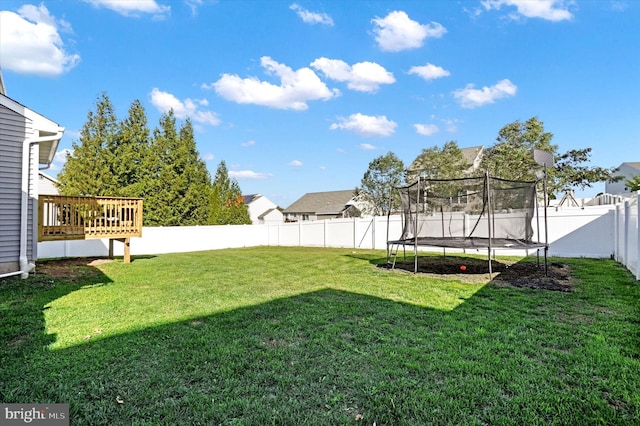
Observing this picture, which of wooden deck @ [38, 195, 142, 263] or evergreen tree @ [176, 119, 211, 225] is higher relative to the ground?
evergreen tree @ [176, 119, 211, 225]

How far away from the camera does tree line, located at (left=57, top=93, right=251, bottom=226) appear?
15516 mm

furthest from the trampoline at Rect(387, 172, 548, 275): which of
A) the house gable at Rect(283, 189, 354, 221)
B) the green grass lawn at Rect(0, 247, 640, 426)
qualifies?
the house gable at Rect(283, 189, 354, 221)

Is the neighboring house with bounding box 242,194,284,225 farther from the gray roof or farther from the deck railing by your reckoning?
the deck railing

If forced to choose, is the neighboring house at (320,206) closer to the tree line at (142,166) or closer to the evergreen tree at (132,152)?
the tree line at (142,166)

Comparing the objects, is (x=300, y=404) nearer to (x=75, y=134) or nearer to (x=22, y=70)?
(x=22, y=70)

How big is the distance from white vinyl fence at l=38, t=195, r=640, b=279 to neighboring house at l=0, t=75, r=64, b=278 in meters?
5.82

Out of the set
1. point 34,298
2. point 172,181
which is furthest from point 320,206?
point 34,298

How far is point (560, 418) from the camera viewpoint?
5.96 ft

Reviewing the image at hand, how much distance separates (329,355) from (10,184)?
270 inches

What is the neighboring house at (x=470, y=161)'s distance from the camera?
21025 mm

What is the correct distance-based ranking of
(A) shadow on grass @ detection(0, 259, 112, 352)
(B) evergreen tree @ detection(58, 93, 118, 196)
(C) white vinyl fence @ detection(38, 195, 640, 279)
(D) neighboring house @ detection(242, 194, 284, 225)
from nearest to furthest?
(A) shadow on grass @ detection(0, 259, 112, 352)
(C) white vinyl fence @ detection(38, 195, 640, 279)
(B) evergreen tree @ detection(58, 93, 118, 196)
(D) neighboring house @ detection(242, 194, 284, 225)

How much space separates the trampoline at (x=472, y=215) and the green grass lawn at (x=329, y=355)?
1.82m

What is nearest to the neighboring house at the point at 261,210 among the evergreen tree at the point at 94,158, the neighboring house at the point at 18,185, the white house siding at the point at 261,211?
the white house siding at the point at 261,211

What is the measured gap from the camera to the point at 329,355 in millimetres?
2748
